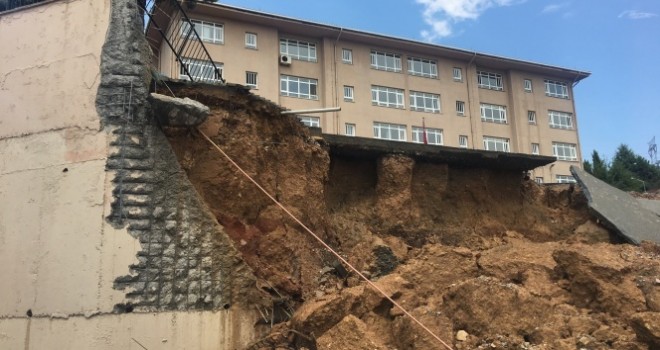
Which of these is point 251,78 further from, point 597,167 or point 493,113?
point 597,167

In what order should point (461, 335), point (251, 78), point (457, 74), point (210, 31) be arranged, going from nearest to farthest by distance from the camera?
point (461, 335) → point (210, 31) → point (251, 78) → point (457, 74)

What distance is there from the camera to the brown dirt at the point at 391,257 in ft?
22.2

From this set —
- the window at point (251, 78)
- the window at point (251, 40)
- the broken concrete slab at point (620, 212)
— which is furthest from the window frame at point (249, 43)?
the broken concrete slab at point (620, 212)

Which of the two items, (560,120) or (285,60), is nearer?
(285,60)

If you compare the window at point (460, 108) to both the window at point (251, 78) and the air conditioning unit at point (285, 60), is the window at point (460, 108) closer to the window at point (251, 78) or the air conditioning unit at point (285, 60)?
the air conditioning unit at point (285, 60)

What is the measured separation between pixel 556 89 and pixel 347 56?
1710 centimetres

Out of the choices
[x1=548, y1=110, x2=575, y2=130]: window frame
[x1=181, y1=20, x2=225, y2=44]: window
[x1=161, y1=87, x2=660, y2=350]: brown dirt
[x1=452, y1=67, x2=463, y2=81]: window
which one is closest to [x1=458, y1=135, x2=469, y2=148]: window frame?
[x1=452, y1=67, x2=463, y2=81]: window

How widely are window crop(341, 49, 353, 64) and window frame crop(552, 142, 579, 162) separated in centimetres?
1673

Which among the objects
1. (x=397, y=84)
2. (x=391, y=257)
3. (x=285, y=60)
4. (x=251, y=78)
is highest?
(x=285, y=60)

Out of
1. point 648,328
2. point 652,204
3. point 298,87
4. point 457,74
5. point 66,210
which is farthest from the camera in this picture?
point 457,74

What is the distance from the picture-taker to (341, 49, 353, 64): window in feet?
117

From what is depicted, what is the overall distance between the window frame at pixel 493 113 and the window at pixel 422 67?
4.29 metres

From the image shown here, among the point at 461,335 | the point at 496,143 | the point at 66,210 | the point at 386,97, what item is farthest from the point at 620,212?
the point at 496,143

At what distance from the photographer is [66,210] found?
7.35m
